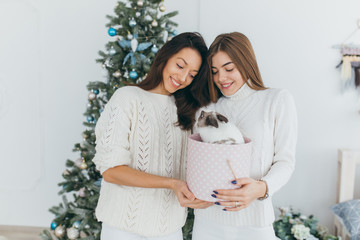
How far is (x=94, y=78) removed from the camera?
250cm

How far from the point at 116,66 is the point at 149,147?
0.90m

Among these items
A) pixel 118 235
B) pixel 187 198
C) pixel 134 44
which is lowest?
pixel 118 235

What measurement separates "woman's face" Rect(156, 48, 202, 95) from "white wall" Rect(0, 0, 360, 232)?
4.15 feet

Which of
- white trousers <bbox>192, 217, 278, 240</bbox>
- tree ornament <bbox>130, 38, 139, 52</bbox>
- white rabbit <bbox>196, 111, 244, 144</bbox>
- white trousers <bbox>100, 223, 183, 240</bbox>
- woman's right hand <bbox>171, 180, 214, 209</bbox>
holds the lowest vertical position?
white trousers <bbox>100, 223, 183, 240</bbox>

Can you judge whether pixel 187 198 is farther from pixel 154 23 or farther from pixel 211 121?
pixel 154 23

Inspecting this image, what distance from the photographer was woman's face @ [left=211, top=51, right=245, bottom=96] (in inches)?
42.2

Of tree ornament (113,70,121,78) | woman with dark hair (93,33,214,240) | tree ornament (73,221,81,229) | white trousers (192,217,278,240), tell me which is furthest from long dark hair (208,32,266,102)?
tree ornament (73,221,81,229)

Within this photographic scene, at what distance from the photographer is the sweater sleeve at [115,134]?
0.99 m

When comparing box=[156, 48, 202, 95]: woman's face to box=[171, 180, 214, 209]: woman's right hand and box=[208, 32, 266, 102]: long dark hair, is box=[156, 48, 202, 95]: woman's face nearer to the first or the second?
box=[208, 32, 266, 102]: long dark hair

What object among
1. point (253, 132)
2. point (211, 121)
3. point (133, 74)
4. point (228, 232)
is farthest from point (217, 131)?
point (133, 74)

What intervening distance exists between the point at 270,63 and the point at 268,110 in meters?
1.37

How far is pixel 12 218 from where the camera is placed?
8.89 ft

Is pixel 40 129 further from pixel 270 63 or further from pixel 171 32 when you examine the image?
pixel 270 63

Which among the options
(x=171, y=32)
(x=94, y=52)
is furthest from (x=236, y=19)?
(x=94, y=52)
